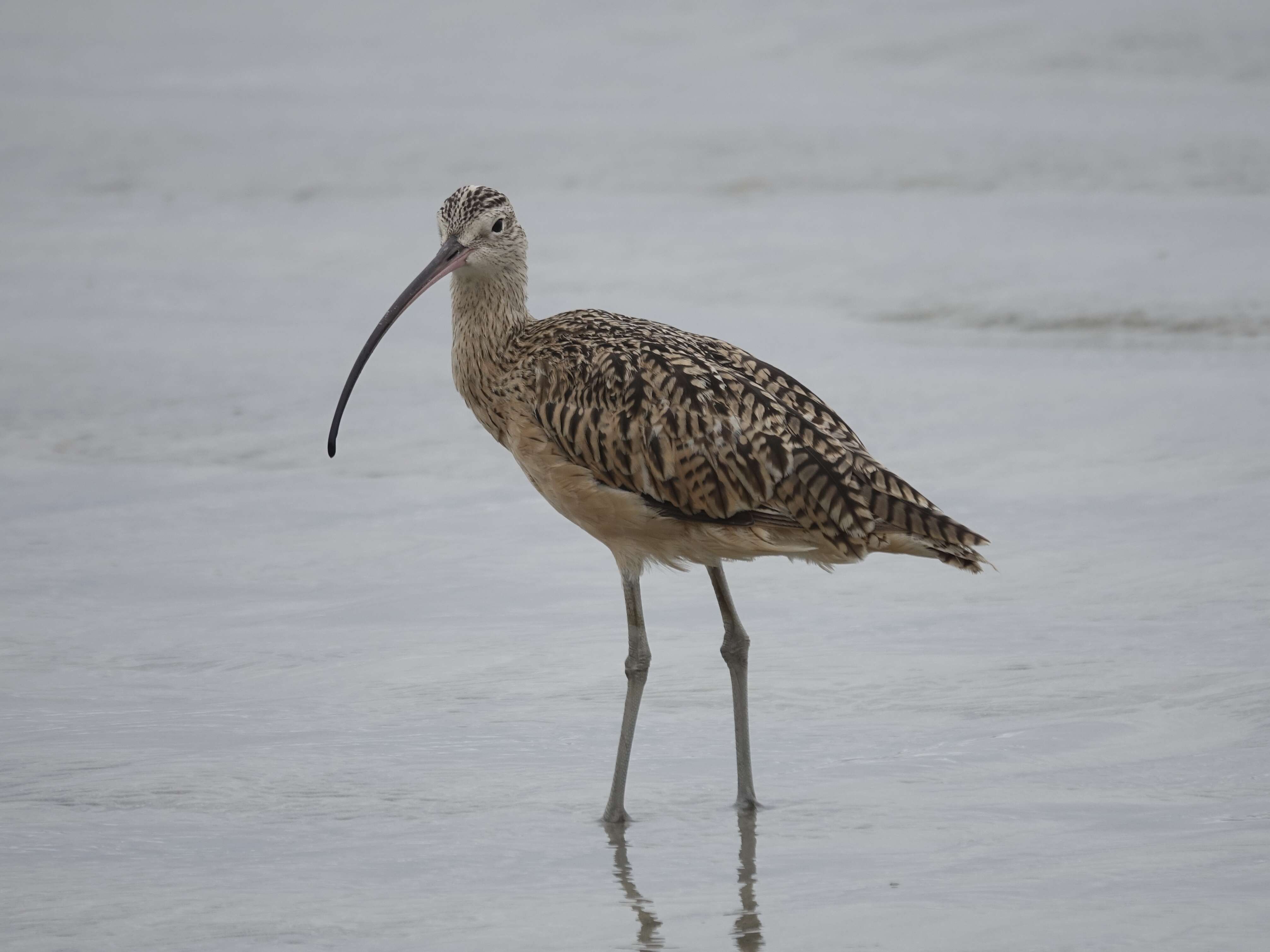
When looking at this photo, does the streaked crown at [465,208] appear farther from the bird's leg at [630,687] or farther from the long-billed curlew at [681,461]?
the bird's leg at [630,687]

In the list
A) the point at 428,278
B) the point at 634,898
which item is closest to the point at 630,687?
the point at 634,898

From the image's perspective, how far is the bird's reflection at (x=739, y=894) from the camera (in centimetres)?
411

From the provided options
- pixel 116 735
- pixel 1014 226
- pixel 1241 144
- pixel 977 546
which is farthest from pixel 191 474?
pixel 1241 144

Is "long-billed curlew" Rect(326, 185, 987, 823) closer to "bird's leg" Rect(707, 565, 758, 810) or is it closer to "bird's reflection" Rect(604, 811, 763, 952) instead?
"bird's leg" Rect(707, 565, 758, 810)

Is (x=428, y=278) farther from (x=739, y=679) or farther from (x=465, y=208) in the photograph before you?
(x=739, y=679)

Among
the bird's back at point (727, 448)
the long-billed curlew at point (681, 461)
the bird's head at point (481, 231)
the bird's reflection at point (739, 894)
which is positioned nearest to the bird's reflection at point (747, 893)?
the bird's reflection at point (739, 894)

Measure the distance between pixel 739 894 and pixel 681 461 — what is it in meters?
1.30

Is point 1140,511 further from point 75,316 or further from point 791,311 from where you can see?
point 75,316

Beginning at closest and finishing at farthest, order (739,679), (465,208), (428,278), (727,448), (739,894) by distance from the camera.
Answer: (739,894) → (727,448) → (739,679) → (428,278) → (465,208)

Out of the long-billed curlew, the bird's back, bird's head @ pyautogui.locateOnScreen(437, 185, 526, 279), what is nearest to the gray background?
the long-billed curlew

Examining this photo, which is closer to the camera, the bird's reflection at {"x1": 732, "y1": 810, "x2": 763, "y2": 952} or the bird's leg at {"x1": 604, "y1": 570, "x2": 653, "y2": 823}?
the bird's reflection at {"x1": 732, "y1": 810, "x2": 763, "y2": 952}

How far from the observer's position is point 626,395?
17.2ft

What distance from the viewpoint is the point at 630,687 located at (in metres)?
5.34

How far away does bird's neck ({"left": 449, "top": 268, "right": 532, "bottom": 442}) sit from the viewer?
5.73 metres
